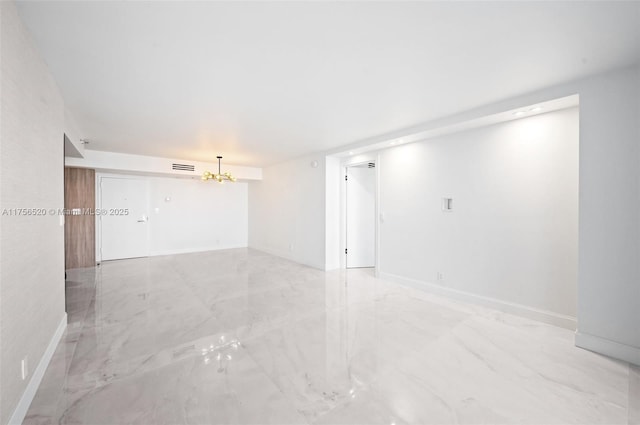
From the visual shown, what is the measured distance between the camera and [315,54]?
213 cm

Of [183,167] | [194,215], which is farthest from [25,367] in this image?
[194,215]

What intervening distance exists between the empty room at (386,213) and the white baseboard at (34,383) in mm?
25

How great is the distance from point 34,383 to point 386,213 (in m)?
4.54

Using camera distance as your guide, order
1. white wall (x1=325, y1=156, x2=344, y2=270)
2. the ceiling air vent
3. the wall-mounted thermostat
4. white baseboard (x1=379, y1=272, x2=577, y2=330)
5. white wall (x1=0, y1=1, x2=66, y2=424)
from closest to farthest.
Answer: white wall (x1=0, y1=1, x2=66, y2=424) < white baseboard (x1=379, y1=272, x2=577, y2=330) < the wall-mounted thermostat < white wall (x1=325, y1=156, x2=344, y2=270) < the ceiling air vent

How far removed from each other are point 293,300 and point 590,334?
3186 mm

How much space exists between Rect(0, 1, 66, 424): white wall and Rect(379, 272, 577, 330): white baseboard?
4372 millimetres

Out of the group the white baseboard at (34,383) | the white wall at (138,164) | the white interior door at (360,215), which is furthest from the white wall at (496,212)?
the white wall at (138,164)

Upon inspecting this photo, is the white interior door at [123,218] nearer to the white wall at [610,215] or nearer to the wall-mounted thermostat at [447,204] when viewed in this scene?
the wall-mounted thermostat at [447,204]

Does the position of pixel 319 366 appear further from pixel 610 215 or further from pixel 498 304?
pixel 610 215

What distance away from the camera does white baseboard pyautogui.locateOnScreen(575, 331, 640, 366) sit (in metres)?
2.26

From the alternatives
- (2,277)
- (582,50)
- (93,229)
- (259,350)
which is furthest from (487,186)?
(93,229)

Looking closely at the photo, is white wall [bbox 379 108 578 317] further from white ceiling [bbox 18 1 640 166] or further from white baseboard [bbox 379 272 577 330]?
white ceiling [bbox 18 1 640 166]

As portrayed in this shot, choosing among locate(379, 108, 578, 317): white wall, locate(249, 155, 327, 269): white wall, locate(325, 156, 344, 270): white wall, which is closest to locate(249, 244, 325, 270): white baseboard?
locate(249, 155, 327, 269): white wall

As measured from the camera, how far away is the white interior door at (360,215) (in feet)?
19.1
